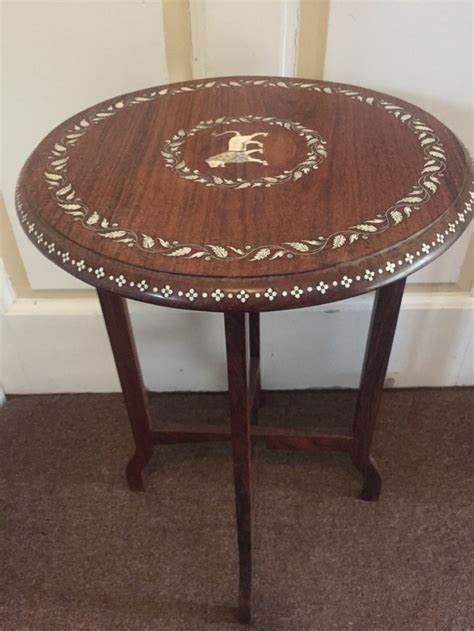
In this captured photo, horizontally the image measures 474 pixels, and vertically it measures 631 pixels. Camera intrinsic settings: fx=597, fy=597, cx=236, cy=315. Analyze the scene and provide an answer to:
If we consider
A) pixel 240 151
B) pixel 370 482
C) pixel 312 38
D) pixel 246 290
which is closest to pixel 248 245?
pixel 246 290

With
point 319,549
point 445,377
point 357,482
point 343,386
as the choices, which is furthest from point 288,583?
point 445,377

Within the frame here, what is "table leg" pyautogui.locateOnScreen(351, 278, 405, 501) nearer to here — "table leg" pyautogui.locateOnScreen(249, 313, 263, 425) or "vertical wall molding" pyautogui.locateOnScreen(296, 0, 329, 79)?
"table leg" pyautogui.locateOnScreen(249, 313, 263, 425)

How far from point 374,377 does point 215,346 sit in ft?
1.39

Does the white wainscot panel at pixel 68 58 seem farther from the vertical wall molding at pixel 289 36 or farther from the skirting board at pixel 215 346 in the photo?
the skirting board at pixel 215 346

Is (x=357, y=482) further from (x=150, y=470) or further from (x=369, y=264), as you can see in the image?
(x=369, y=264)

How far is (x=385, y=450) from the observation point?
121 cm

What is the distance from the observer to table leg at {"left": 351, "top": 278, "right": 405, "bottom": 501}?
831 millimetres

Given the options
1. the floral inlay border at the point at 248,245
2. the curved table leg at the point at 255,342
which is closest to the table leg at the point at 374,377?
the floral inlay border at the point at 248,245

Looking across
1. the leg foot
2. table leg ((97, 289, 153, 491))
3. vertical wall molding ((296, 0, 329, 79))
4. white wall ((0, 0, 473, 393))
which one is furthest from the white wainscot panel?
the leg foot

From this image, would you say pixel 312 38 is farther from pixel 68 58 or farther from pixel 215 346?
pixel 215 346

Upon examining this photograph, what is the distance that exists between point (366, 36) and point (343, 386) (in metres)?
0.72

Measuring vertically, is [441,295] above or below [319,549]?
above

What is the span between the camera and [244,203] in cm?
63

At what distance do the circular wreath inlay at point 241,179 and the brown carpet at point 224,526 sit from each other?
2.19 ft
